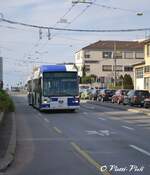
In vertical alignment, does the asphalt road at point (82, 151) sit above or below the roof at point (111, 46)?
below

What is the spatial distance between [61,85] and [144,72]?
42.2m

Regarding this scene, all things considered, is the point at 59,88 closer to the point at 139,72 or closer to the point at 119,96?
the point at 119,96

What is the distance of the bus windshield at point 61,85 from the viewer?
125ft

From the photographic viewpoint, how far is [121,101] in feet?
202

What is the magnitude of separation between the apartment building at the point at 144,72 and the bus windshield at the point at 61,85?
3776 centimetres

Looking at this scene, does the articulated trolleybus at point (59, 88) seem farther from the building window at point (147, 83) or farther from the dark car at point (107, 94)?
the building window at point (147, 83)

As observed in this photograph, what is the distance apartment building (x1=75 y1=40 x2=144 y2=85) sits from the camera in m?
146

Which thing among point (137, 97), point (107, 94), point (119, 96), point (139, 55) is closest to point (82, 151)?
point (137, 97)

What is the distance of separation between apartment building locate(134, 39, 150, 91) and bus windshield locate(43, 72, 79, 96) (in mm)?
37762

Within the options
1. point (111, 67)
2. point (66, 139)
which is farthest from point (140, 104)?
point (111, 67)

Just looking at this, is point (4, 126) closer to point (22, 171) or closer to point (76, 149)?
point (76, 149)

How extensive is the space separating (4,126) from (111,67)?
120841 millimetres

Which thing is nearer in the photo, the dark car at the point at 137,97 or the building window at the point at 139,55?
the dark car at the point at 137,97

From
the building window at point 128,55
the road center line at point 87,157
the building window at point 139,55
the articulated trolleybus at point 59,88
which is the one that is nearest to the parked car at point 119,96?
the articulated trolleybus at point 59,88
